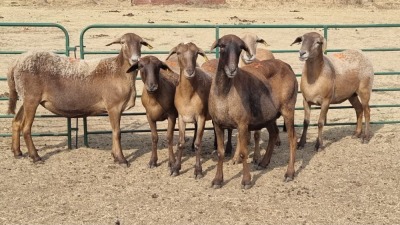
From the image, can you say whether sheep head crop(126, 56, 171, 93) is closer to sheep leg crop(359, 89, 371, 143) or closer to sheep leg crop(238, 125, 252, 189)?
sheep leg crop(238, 125, 252, 189)

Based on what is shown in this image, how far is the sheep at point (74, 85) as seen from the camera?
8.20m

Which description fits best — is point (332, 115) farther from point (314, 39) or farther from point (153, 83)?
point (153, 83)

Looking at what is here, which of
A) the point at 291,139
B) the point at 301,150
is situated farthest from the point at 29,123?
the point at 301,150

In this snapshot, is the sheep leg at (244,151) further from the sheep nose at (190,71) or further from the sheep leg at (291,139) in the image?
the sheep nose at (190,71)

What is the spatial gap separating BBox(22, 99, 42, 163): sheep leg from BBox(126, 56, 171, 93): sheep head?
160 cm

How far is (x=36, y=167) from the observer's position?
8.30 metres

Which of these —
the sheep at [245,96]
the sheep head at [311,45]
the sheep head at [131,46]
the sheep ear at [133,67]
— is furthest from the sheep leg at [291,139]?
the sheep head at [131,46]

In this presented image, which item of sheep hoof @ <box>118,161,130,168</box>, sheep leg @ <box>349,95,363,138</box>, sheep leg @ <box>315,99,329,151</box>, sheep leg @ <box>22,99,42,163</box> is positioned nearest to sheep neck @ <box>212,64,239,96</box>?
sheep hoof @ <box>118,161,130,168</box>

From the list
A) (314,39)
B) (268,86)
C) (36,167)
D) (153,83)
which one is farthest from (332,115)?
(36,167)

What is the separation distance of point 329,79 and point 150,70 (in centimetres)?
303

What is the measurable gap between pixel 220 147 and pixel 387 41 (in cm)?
1456

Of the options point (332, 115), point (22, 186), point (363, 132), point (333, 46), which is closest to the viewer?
point (22, 186)

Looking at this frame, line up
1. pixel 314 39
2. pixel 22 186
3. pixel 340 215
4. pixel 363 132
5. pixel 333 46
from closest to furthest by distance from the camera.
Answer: pixel 340 215
pixel 22 186
pixel 314 39
pixel 363 132
pixel 333 46

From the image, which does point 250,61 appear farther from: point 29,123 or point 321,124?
point 29,123
